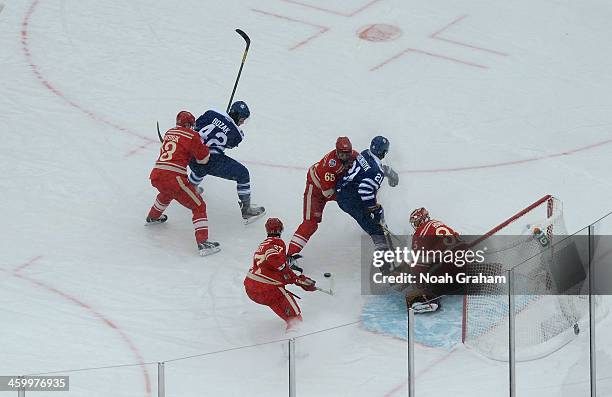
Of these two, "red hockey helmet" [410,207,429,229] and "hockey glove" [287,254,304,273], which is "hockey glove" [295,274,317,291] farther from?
"red hockey helmet" [410,207,429,229]

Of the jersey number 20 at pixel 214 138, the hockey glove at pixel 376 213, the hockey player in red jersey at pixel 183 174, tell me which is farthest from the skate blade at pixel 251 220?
the hockey glove at pixel 376 213

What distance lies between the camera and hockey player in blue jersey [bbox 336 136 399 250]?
873 centimetres

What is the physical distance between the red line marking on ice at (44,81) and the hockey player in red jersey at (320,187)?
1910 mm

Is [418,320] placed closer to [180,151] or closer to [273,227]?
[273,227]

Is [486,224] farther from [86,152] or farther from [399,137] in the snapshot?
[86,152]

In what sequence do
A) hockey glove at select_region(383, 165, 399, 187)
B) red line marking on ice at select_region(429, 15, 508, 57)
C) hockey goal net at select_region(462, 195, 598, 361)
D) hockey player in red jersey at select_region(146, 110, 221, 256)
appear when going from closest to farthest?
1. hockey goal net at select_region(462, 195, 598, 361)
2. hockey player in red jersey at select_region(146, 110, 221, 256)
3. hockey glove at select_region(383, 165, 399, 187)
4. red line marking on ice at select_region(429, 15, 508, 57)

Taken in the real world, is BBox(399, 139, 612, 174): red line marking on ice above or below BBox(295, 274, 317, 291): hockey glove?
above

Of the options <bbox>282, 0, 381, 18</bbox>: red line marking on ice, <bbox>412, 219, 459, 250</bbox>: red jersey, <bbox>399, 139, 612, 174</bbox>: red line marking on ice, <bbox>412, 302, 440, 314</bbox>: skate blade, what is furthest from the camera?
<bbox>282, 0, 381, 18</bbox>: red line marking on ice

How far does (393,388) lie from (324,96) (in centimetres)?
411

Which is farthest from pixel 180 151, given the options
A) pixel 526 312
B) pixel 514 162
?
pixel 526 312

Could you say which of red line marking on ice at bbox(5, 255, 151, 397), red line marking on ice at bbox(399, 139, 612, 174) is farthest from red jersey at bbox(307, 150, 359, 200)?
red line marking on ice at bbox(5, 255, 151, 397)

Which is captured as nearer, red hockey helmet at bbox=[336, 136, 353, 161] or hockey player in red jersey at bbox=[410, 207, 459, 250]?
hockey player in red jersey at bbox=[410, 207, 459, 250]

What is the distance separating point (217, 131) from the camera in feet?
30.0

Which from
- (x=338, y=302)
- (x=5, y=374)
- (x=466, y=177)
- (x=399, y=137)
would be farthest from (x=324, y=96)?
(x=5, y=374)
